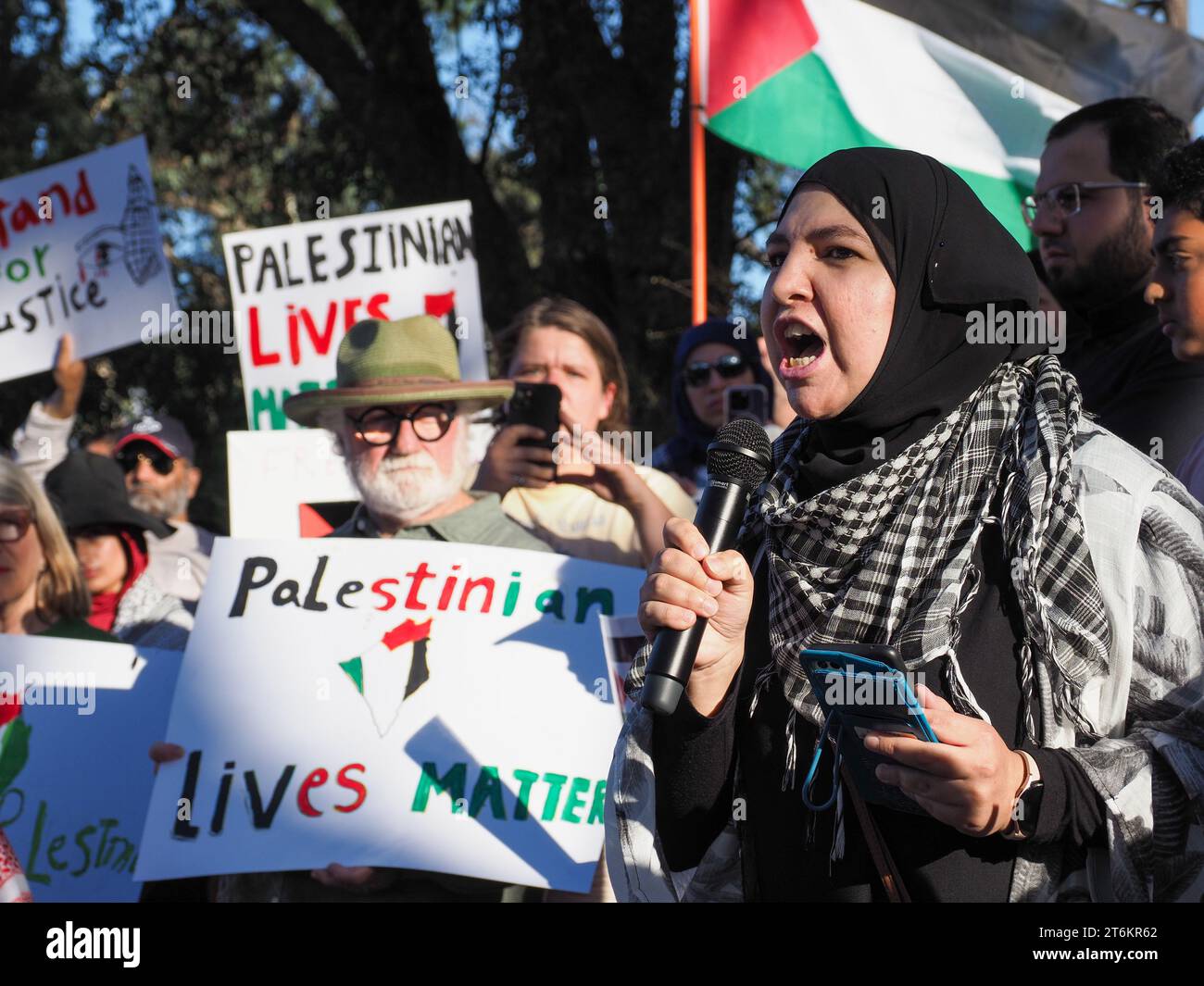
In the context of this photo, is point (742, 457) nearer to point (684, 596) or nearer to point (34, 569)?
point (684, 596)

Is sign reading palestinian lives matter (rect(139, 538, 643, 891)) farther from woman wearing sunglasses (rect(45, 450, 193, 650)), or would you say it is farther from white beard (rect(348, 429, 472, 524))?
woman wearing sunglasses (rect(45, 450, 193, 650))

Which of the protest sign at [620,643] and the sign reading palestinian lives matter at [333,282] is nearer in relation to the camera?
the protest sign at [620,643]

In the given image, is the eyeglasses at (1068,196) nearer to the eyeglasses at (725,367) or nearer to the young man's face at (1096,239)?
the young man's face at (1096,239)

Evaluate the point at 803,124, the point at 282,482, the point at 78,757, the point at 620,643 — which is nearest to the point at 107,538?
the point at 282,482

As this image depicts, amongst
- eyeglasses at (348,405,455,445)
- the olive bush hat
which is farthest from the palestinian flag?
eyeglasses at (348,405,455,445)

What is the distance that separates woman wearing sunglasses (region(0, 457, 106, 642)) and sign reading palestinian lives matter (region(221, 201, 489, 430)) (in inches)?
45.6

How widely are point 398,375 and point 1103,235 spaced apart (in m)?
2.03

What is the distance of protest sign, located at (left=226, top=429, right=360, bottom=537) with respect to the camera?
16.1 ft

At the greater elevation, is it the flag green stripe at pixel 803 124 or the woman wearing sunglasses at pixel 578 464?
the flag green stripe at pixel 803 124

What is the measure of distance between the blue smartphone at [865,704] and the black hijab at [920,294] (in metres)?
0.45

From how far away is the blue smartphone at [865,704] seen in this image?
165 cm

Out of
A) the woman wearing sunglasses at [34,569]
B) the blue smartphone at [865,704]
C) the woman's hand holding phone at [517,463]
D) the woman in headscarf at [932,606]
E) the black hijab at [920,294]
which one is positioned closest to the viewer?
the blue smartphone at [865,704]

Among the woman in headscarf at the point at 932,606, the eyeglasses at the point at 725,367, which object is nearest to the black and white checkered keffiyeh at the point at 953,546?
the woman in headscarf at the point at 932,606
